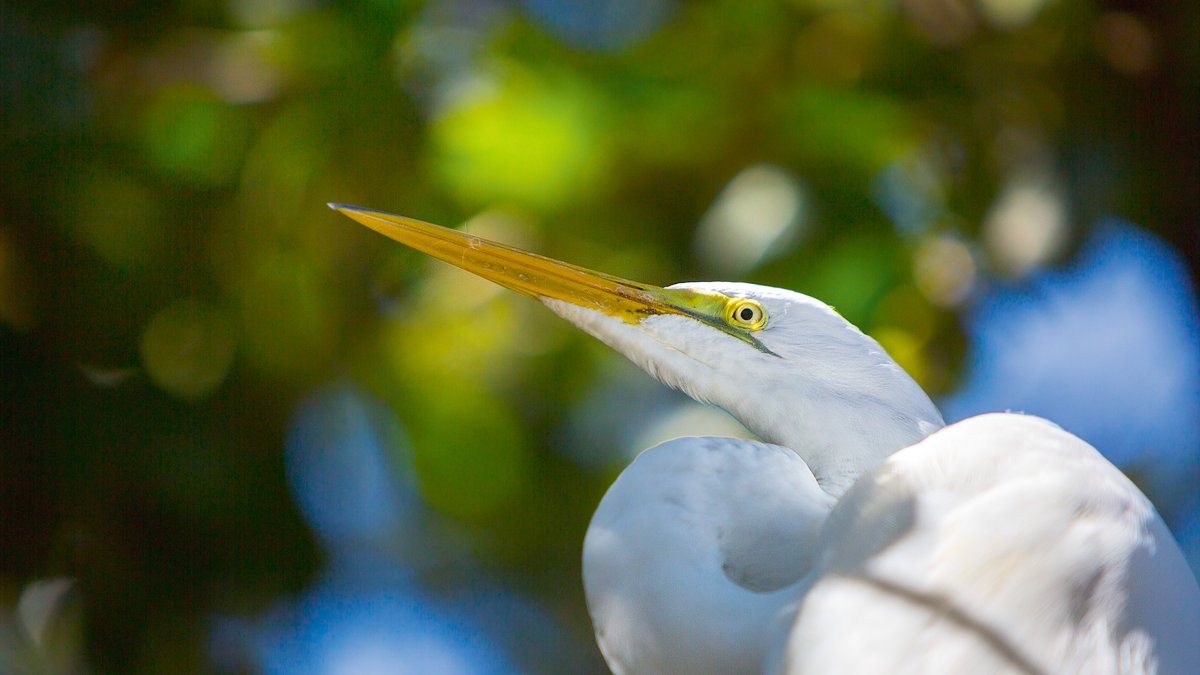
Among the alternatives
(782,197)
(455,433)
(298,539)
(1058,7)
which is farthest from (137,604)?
(1058,7)

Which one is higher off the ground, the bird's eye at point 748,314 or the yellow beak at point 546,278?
the bird's eye at point 748,314

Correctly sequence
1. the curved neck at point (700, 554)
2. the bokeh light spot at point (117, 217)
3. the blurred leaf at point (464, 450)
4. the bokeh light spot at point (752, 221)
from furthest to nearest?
the bokeh light spot at point (117, 217)
the blurred leaf at point (464, 450)
the bokeh light spot at point (752, 221)
the curved neck at point (700, 554)

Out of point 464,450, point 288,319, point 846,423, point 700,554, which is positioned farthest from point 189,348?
point 700,554

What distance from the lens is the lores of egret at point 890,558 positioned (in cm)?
128

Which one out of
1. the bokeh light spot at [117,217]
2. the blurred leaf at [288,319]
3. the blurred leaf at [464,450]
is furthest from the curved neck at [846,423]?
the bokeh light spot at [117,217]

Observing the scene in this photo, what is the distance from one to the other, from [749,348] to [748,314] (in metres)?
0.06

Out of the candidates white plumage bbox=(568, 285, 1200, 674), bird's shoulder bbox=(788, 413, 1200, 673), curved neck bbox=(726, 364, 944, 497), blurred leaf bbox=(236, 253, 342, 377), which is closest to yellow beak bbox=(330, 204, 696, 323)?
curved neck bbox=(726, 364, 944, 497)

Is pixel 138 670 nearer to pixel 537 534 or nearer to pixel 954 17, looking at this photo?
pixel 537 534

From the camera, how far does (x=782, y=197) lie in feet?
11.7

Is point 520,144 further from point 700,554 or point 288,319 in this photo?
point 700,554

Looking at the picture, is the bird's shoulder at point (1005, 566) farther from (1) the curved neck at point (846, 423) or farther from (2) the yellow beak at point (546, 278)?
(2) the yellow beak at point (546, 278)

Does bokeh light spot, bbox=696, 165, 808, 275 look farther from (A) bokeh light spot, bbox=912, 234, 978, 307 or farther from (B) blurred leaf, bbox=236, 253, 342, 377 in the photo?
(B) blurred leaf, bbox=236, 253, 342, 377

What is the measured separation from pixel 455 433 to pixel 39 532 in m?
1.31

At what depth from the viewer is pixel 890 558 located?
1332mm
